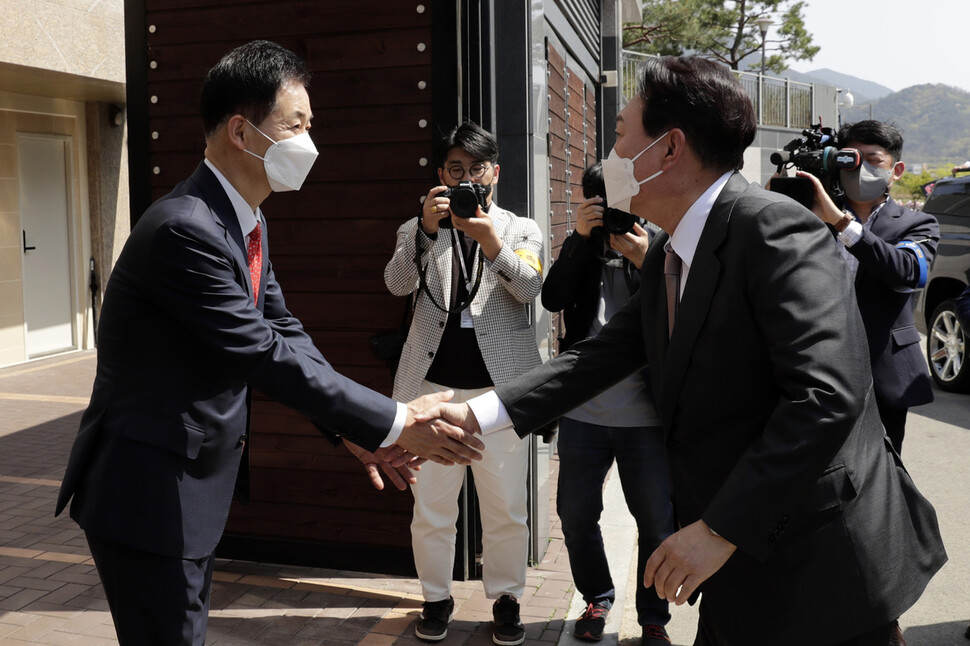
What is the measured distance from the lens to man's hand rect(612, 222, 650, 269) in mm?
4164

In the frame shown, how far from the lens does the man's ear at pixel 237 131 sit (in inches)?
116

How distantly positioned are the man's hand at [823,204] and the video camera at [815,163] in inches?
1.0

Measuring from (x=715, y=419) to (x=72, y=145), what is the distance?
13.6 meters

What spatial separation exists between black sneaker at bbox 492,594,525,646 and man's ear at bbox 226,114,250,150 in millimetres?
2455

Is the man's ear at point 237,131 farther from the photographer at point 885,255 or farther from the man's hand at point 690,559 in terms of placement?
the photographer at point 885,255

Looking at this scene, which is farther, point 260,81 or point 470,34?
Answer: point 470,34

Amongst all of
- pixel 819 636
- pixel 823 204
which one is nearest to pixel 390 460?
pixel 819 636

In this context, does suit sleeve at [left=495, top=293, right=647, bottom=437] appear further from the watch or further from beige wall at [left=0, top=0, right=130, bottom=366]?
beige wall at [left=0, top=0, right=130, bottom=366]

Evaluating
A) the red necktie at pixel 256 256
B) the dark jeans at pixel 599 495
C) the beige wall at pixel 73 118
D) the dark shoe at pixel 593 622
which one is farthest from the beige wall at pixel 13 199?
the red necktie at pixel 256 256

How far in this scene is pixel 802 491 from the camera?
6.74 ft

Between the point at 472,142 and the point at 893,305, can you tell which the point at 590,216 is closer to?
the point at 472,142

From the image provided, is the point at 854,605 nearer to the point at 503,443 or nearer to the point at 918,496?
the point at 918,496

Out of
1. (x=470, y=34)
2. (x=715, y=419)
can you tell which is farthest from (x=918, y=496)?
(x=470, y=34)

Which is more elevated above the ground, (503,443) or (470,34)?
(470,34)
